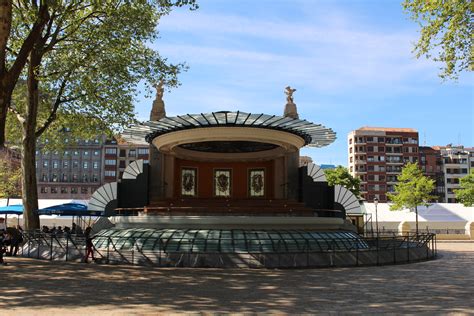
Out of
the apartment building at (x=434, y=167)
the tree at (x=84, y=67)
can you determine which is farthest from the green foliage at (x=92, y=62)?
the apartment building at (x=434, y=167)

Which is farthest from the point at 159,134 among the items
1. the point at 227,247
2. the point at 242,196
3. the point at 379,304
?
the point at 379,304

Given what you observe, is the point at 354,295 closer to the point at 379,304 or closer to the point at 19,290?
the point at 379,304

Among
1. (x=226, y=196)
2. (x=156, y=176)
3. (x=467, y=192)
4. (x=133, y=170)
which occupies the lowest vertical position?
(x=226, y=196)

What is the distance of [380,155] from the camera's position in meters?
118

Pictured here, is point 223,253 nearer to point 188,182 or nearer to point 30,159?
point 30,159

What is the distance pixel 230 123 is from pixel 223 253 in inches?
446

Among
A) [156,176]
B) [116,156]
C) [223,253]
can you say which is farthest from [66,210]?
[116,156]

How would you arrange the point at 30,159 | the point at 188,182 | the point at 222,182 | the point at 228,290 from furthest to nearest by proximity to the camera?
the point at 222,182 → the point at 188,182 → the point at 30,159 → the point at 228,290

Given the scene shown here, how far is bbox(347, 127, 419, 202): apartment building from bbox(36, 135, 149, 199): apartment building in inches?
2178

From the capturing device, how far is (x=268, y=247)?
843 inches

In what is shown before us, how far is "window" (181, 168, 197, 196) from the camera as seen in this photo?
119ft

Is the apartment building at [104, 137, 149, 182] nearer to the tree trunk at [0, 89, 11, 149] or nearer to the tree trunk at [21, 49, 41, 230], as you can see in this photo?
the tree trunk at [21, 49, 41, 230]

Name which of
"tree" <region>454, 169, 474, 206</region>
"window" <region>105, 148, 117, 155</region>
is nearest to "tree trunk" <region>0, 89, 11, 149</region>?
"tree" <region>454, 169, 474, 206</region>

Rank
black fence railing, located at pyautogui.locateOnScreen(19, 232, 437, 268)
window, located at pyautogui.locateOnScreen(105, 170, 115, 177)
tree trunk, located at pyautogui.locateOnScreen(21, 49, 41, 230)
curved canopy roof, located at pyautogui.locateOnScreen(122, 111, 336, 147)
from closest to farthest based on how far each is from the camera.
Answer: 1. black fence railing, located at pyautogui.locateOnScreen(19, 232, 437, 268)
2. tree trunk, located at pyautogui.locateOnScreen(21, 49, 41, 230)
3. curved canopy roof, located at pyautogui.locateOnScreen(122, 111, 336, 147)
4. window, located at pyautogui.locateOnScreen(105, 170, 115, 177)
